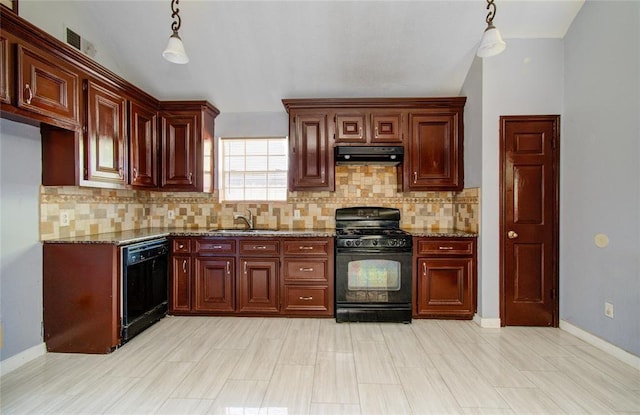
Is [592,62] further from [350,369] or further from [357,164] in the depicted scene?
[350,369]

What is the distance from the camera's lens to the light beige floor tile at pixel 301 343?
2.41 m

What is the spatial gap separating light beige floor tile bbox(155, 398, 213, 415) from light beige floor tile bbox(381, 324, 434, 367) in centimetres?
137

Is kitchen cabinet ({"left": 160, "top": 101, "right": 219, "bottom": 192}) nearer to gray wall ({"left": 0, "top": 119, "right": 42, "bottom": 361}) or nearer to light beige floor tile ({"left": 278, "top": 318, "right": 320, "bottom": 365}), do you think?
gray wall ({"left": 0, "top": 119, "right": 42, "bottom": 361})

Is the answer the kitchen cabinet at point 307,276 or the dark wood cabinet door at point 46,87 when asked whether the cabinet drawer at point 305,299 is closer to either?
the kitchen cabinet at point 307,276

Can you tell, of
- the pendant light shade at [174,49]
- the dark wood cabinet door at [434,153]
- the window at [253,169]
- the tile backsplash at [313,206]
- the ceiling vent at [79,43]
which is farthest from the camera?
the window at [253,169]

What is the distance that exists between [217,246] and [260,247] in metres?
0.46

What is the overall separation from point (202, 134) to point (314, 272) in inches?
81.2

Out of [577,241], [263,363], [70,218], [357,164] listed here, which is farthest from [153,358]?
[577,241]

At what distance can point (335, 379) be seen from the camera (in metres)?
2.14

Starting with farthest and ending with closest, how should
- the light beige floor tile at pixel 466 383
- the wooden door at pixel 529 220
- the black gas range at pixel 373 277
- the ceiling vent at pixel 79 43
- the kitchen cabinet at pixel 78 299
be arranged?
the black gas range at pixel 373 277 < the wooden door at pixel 529 220 < the ceiling vent at pixel 79 43 < the kitchen cabinet at pixel 78 299 < the light beige floor tile at pixel 466 383

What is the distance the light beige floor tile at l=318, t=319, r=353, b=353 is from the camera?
260cm

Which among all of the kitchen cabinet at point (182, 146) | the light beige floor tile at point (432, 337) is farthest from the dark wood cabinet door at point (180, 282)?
the light beige floor tile at point (432, 337)

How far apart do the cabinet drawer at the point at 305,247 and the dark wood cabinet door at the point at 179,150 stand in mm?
1384

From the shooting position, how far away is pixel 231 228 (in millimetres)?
3898
